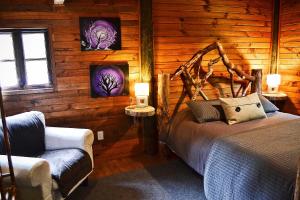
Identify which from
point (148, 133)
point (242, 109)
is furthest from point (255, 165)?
point (148, 133)

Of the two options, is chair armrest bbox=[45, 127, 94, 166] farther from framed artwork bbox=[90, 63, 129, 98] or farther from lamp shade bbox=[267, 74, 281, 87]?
lamp shade bbox=[267, 74, 281, 87]

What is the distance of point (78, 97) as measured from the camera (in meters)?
3.13

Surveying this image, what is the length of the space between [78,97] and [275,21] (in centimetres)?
318

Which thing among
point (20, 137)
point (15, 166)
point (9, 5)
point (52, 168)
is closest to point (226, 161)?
point (52, 168)

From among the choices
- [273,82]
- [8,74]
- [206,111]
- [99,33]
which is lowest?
[206,111]

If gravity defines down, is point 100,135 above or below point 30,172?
below

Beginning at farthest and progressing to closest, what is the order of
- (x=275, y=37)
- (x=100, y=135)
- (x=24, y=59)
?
(x=275, y=37)
(x=100, y=135)
(x=24, y=59)

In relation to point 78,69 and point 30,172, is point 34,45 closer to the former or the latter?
point 78,69

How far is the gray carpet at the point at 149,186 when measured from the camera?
246 centimetres

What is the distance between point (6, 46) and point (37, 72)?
0.41m

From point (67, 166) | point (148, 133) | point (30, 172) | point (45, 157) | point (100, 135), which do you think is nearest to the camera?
point (30, 172)

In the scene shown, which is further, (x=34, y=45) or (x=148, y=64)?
(x=148, y=64)

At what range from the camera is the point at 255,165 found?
1.90m

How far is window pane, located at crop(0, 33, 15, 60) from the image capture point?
2.78 meters
